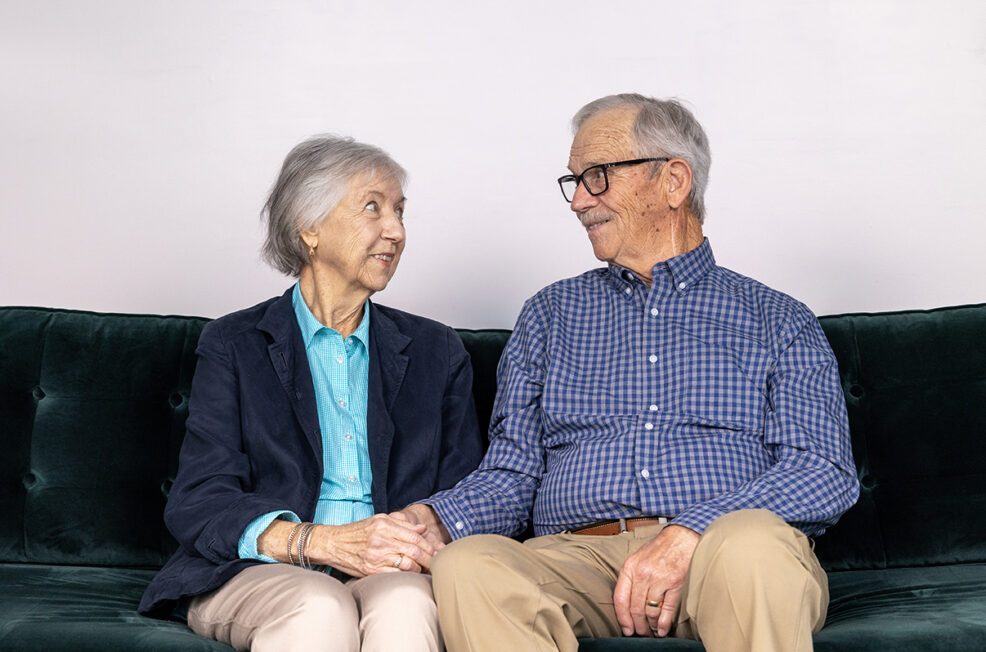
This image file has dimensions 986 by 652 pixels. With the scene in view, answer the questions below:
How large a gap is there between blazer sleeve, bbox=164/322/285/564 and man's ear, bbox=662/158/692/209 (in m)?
0.95

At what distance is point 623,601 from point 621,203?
878 mm

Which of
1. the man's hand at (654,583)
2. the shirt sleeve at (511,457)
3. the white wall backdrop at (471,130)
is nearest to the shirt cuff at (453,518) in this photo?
the shirt sleeve at (511,457)

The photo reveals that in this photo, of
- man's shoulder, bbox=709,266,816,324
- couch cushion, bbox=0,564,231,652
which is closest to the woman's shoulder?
couch cushion, bbox=0,564,231,652

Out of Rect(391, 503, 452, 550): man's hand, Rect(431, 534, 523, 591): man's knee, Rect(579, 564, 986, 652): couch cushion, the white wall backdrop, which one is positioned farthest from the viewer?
the white wall backdrop

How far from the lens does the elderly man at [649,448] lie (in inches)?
61.1

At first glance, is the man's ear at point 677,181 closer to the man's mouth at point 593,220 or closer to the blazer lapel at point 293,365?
the man's mouth at point 593,220

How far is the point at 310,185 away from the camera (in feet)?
7.40

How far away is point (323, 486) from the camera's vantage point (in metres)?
2.10

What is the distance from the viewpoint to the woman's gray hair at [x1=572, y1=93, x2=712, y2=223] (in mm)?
2273

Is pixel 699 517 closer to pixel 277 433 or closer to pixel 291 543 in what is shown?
pixel 291 543

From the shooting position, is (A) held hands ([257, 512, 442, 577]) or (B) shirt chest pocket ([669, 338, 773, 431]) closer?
(A) held hands ([257, 512, 442, 577])

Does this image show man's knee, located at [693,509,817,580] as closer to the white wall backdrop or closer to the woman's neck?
the woman's neck

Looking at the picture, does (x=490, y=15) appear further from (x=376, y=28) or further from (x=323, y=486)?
(x=323, y=486)

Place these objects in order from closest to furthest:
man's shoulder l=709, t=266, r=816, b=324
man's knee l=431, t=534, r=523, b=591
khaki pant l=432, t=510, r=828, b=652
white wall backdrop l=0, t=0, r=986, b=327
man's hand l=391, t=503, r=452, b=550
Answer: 1. khaki pant l=432, t=510, r=828, b=652
2. man's knee l=431, t=534, r=523, b=591
3. man's hand l=391, t=503, r=452, b=550
4. man's shoulder l=709, t=266, r=816, b=324
5. white wall backdrop l=0, t=0, r=986, b=327
